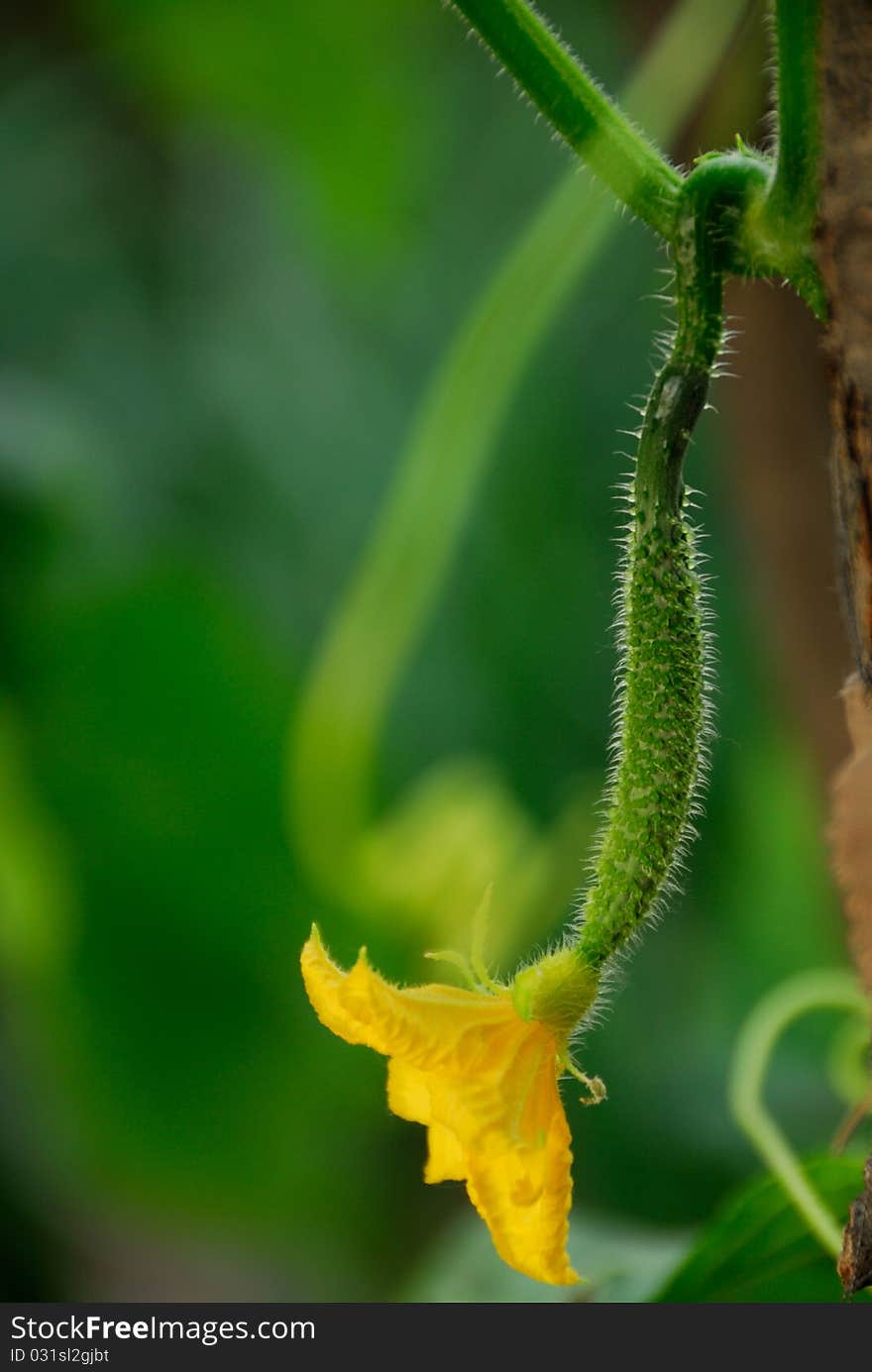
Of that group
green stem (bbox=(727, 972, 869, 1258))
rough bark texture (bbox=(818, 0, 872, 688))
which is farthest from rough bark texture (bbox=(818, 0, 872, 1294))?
green stem (bbox=(727, 972, 869, 1258))

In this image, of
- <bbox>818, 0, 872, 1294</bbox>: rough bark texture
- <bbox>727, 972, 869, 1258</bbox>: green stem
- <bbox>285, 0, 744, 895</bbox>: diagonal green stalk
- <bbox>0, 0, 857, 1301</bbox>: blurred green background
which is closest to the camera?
<bbox>818, 0, 872, 1294</bbox>: rough bark texture

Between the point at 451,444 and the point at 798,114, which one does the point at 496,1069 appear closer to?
the point at 798,114

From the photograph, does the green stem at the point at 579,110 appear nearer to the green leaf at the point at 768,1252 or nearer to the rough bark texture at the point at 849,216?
the rough bark texture at the point at 849,216

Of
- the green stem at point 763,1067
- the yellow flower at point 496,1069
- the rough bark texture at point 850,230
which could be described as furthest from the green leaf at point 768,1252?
the rough bark texture at point 850,230

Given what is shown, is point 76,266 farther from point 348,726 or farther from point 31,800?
point 348,726

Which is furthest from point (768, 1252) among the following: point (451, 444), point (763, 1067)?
point (451, 444)

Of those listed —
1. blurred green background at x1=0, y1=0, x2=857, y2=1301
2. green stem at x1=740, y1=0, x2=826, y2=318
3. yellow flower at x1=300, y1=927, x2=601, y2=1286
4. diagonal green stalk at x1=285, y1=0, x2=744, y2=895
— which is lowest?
yellow flower at x1=300, y1=927, x2=601, y2=1286

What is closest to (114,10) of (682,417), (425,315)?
(425,315)

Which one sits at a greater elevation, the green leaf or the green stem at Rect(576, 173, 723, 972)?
the green stem at Rect(576, 173, 723, 972)

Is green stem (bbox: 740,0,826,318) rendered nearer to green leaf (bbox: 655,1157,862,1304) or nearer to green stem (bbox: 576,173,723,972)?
green stem (bbox: 576,173,723,972)
